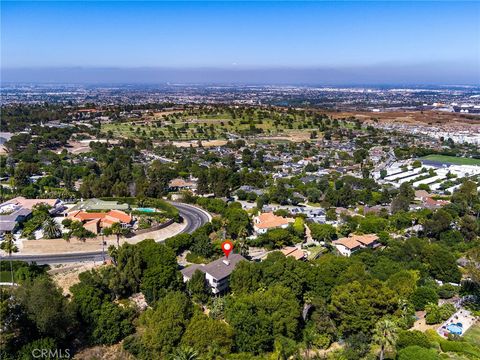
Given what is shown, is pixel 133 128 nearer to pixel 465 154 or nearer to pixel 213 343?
pixel 465 154

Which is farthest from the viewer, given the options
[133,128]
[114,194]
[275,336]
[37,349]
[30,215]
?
[133,128]

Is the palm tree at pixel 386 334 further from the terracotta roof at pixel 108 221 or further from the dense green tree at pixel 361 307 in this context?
the terracotta roof at pixel 108 221

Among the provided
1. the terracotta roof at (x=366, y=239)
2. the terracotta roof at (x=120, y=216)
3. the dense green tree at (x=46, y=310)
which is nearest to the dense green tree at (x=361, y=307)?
the terracotta roof at (x=366, y=239)

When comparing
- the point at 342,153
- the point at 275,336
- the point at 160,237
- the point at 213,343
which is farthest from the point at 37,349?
the point at 342,153

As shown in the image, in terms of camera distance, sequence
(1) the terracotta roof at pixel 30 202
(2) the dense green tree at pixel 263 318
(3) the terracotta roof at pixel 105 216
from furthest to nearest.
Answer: (1) the terracotta roof at pixel 30 202
(3) the terracotta roof at pixel 105 216
(2) the dense green tree at pixel 263 318

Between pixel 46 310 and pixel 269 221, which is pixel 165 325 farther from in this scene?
pixel 269 221

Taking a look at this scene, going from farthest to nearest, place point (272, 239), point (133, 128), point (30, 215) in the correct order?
point (133, 128)
point (30, 215)
point (272, 239)
